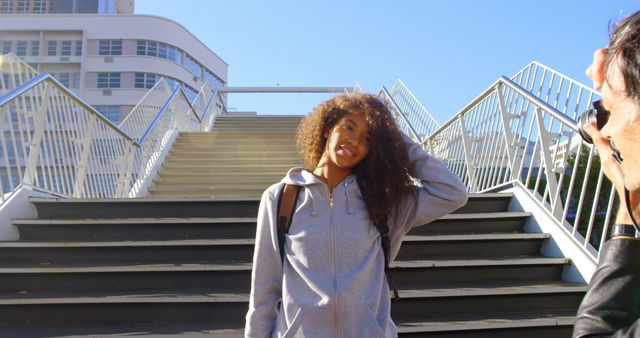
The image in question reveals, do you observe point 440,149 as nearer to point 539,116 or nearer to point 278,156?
point 278,156

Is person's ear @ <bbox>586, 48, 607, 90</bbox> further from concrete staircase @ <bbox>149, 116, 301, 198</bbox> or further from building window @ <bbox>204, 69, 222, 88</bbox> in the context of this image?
building window @ <bbox>204, 69, 222, 88</bbox>

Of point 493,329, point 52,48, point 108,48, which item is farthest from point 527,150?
point 52,48

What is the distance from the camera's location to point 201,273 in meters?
3.28

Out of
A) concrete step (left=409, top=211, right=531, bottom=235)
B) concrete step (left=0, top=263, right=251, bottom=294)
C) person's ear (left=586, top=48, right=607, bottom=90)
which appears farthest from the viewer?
concrete step (left=409, top=211, right=531, bottom=235)

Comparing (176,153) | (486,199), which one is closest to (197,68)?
(176,153)

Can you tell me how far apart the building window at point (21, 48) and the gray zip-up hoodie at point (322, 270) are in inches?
1660

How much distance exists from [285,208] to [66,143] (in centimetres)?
428

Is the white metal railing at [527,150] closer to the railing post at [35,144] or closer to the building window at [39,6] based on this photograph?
the railing post at [35,144]

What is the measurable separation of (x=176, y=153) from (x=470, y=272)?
5.23 meters

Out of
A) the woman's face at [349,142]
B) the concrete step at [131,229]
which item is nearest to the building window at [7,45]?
the concrete step at [131,229]

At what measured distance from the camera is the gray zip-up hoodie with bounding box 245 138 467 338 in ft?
4.79

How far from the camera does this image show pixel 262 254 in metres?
1.57

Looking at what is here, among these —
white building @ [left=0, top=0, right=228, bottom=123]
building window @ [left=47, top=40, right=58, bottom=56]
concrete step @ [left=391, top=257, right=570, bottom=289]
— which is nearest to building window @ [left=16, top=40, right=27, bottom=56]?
white building @ [left=0, top=0, right=228, bottom=123]

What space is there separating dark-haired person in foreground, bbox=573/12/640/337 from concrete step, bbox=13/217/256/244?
128 inches
